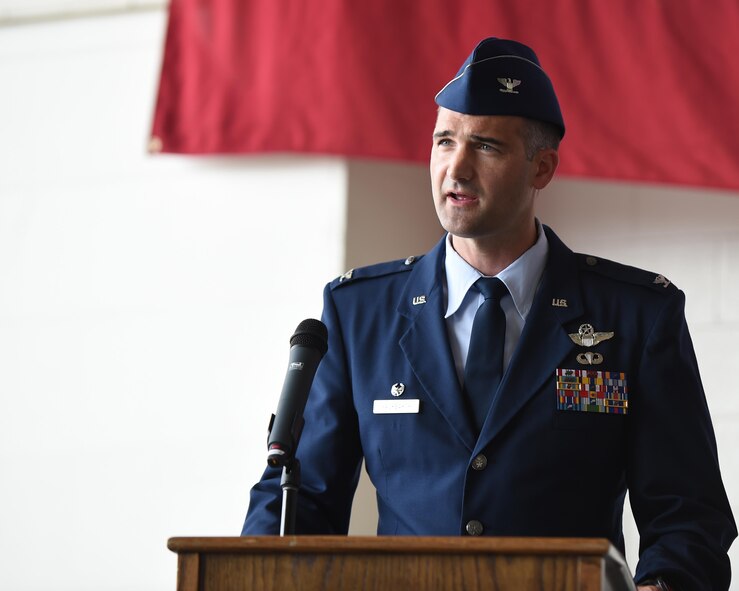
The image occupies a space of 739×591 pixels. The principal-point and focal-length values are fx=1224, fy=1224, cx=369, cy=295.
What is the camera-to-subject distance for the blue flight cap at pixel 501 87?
83.1 inches

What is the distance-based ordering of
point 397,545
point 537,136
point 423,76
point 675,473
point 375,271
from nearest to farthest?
→ point 397,545 < point 675,473 < point 537,136 < point 375,271 < point 423,76

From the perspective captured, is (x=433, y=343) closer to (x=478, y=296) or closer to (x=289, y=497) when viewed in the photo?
(x=478, y=296)

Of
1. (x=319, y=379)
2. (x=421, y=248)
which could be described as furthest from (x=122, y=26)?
(x=319, y=379)

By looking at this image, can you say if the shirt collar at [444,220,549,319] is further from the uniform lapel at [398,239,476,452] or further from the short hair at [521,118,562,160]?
the short hair at [521,118,562,160]

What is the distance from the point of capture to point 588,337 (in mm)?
2086

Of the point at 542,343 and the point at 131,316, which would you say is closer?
the point at 542,343

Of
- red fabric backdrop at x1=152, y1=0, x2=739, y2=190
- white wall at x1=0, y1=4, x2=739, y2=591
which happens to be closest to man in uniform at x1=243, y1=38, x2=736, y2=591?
red fabric backdrop at x1=152, y1=0, x2=739, y2=190

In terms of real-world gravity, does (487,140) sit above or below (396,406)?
above

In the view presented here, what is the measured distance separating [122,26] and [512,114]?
1.91 meters

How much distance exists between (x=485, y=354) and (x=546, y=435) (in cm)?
17

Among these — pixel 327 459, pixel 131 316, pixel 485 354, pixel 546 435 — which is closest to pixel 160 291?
pixel 131 316

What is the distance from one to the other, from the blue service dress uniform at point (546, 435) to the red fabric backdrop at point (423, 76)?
1082 millimetres

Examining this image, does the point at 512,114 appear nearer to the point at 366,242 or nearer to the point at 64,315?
the point at 366,242

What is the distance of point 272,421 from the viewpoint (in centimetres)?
162
